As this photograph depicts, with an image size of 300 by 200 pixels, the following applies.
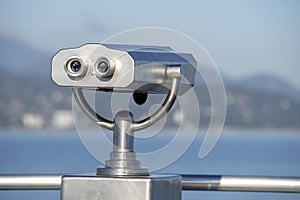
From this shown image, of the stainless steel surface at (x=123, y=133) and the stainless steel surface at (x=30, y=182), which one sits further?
the stainless steel surface at (x=30, y=182)

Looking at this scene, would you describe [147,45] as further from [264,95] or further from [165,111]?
[264,95]

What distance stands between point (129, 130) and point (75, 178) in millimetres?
185

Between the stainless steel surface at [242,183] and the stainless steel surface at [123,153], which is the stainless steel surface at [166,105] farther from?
the stainless steel surface at [242,183]

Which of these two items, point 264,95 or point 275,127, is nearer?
point 264,95

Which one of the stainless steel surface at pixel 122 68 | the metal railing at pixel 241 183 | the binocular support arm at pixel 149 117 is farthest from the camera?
the metal railing at pixel 241 183

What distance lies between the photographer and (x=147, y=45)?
8.95 ft

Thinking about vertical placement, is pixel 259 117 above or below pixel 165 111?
above

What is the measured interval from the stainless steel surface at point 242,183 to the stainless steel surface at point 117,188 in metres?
0.45

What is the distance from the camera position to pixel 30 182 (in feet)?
10.4

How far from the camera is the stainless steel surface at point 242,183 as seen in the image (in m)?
3.09

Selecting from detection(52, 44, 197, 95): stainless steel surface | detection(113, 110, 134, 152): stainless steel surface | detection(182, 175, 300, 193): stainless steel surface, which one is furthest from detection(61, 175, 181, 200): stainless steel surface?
detection(182, 175, 300, 193): stainless steel surface

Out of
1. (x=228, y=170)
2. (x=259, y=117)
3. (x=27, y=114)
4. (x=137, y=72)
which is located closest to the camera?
(x=137, y=72)

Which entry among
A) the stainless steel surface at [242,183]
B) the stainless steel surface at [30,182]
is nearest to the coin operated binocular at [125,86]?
the stainless steel surface at [242,183]

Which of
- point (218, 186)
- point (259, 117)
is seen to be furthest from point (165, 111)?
point (259, 117)
